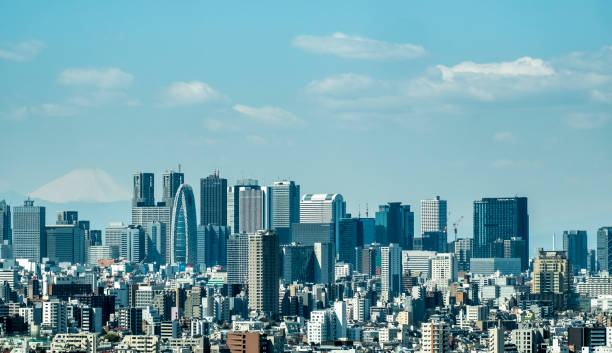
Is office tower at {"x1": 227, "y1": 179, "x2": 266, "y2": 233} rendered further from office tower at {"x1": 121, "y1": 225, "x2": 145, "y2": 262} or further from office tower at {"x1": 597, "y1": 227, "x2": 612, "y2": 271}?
office tower at {"x1": 597, "y1": 227, "x2": 612, "y2": 271}

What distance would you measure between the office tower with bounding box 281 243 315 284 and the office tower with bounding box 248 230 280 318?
20.3 m

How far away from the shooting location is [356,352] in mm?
47062

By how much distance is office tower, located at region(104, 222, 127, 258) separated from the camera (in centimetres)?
14050

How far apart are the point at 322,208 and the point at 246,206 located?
283 inches

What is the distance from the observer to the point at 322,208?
146375mm

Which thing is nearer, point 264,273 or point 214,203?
point 264,273

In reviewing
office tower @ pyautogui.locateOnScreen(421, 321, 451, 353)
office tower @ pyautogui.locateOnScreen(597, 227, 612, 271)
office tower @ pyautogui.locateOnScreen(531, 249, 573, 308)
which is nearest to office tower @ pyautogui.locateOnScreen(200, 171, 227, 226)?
office tower @ pyautogui.locateOnScreen(597, 227, 612, 271)

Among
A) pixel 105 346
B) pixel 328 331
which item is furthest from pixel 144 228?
pixel 105 346

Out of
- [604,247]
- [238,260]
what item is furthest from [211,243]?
[604,247]

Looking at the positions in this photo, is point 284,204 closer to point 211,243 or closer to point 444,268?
point 211,243

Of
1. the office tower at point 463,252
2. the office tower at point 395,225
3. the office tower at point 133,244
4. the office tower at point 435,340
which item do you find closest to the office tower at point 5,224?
the office tower at point 133,244

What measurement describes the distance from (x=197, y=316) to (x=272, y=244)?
12344 mm

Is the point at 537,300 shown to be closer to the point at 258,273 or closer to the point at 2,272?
the point at 258,273

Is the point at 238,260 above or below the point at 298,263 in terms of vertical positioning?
above
